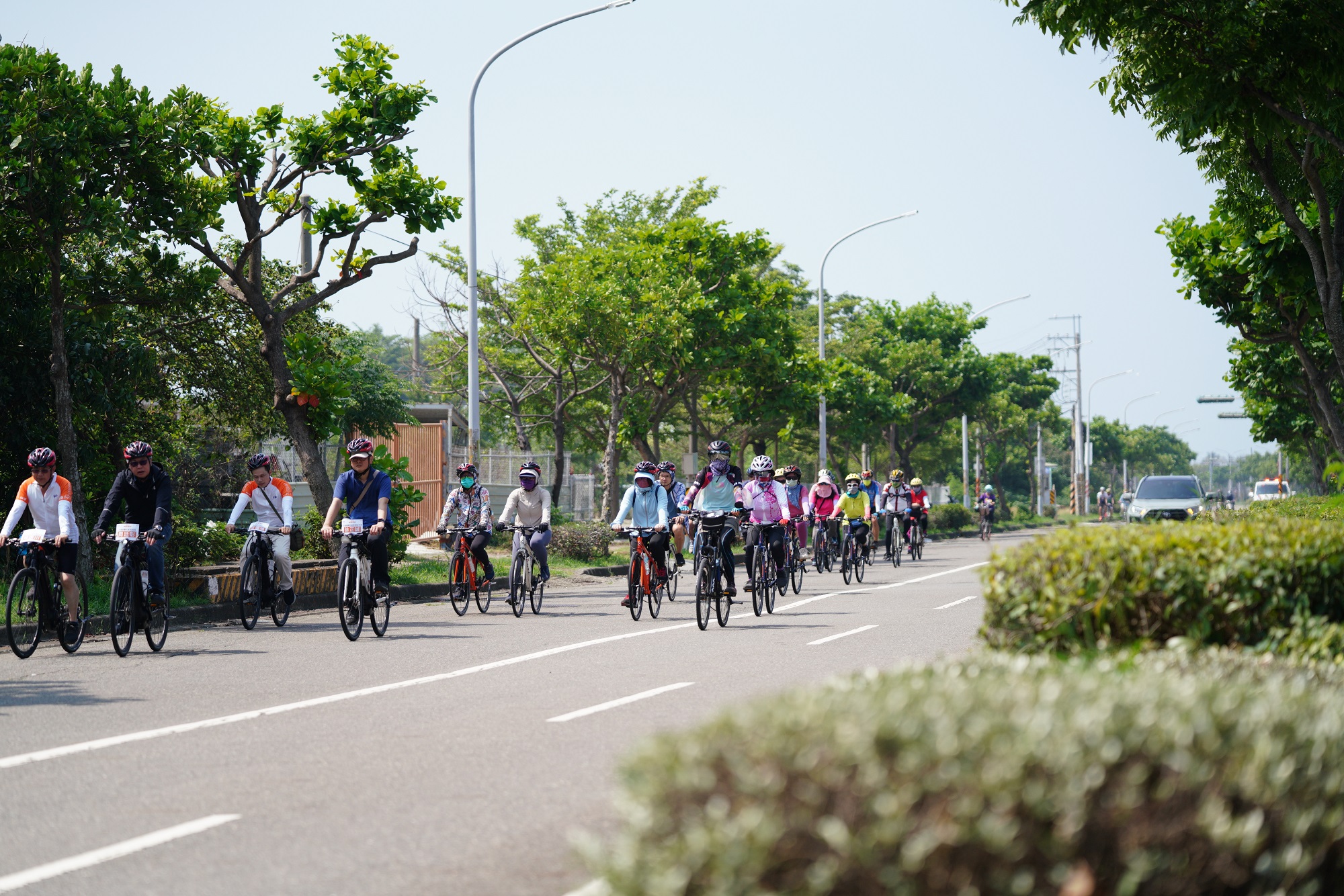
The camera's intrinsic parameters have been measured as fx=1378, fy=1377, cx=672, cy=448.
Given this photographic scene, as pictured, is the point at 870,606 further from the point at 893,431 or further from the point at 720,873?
the point at 893,431

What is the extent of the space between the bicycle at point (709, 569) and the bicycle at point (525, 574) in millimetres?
2202

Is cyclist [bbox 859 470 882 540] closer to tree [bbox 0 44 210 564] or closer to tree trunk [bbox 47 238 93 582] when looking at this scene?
tree [bbox 0 44 210 564]

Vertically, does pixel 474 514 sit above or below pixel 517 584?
above

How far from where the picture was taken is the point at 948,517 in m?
51.8

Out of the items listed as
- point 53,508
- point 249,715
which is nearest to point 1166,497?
point 53,508

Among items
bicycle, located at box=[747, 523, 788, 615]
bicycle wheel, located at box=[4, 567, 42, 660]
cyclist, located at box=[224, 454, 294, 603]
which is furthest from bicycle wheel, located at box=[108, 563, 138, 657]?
bicycle, located at box=[747, 523, 788, 615]

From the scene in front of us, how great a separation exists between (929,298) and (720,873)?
5347 centimetres

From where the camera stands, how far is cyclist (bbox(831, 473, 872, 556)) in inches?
930

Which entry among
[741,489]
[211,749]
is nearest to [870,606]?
[741,489]

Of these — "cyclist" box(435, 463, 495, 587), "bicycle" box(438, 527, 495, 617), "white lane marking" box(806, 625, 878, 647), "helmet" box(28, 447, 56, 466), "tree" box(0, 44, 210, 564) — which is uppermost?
"tree" box(0, 44, 210, 564)

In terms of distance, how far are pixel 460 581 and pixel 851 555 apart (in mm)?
8939

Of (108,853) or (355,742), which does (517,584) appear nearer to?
(355,742)

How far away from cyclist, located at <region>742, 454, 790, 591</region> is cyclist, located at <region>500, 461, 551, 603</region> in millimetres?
2436

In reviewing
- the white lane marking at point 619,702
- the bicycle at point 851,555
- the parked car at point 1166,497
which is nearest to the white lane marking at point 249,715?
the white lane marking at point 619,702
